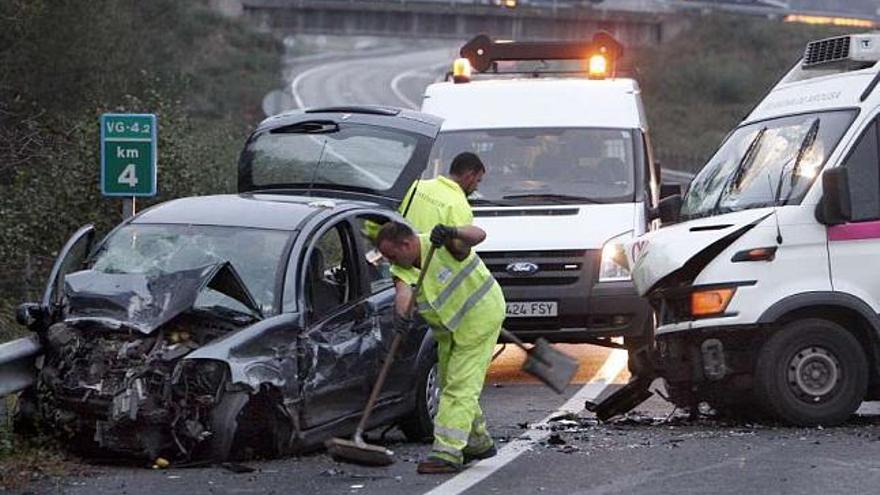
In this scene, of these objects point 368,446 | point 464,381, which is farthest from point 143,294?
point 464,381

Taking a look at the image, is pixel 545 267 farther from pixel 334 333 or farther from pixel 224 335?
pixel 224 335

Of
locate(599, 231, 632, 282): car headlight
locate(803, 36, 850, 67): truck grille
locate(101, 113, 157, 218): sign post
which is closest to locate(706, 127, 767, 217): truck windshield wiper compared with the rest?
locate(803, 36, 850, 67): truck grille

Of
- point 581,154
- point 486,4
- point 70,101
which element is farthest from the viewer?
point 486,4

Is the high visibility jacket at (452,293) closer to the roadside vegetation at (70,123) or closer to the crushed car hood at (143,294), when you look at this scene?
the crushed car hood at (143,294)

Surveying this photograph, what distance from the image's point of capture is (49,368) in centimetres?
933

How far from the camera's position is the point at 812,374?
34.8ft

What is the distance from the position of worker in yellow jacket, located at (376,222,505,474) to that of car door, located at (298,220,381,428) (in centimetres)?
67

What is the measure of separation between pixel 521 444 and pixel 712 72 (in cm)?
6690

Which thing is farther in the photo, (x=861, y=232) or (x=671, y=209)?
(x=671, y=209)

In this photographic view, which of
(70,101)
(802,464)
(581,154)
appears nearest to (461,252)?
(802,464)

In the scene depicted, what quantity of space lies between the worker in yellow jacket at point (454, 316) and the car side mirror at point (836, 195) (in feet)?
8.18

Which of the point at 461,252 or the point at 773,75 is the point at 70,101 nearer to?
the point at 461,252

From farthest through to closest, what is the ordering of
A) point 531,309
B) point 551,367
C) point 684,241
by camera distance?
point 531,309 < point 684,241 < point 551,367

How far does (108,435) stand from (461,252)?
2.07 metres
